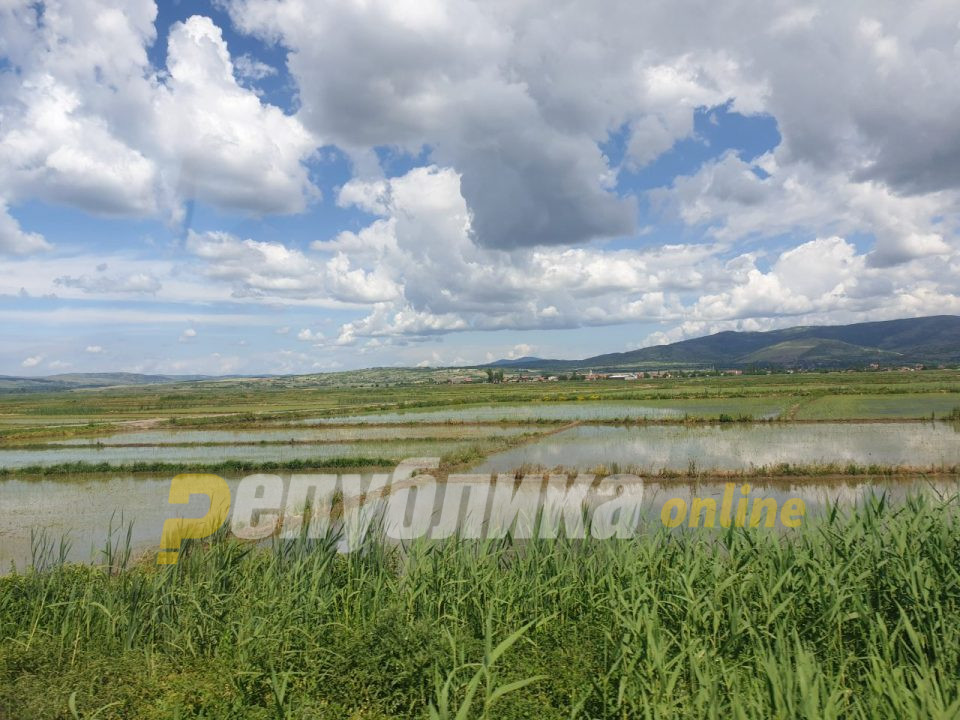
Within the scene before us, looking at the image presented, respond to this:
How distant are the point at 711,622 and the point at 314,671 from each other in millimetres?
3193

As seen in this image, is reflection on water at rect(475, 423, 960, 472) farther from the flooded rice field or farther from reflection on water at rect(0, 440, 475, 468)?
the flooded rice field

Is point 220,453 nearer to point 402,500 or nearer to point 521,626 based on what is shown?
point 402,500

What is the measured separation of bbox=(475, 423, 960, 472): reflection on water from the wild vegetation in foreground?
1284 cm

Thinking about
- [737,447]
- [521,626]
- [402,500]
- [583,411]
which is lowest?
[583,411]

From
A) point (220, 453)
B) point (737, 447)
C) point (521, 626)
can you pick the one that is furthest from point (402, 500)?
point (220, 453)

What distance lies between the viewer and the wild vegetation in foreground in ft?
12.9

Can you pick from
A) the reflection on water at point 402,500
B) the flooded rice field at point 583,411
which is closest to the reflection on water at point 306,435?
the flooded rice field at point 583,411

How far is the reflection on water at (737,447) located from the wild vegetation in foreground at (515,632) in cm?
1284

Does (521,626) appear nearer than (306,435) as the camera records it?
Yes

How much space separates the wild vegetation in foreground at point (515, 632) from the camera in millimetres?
3920

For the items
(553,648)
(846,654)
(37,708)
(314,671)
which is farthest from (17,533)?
(846,654)

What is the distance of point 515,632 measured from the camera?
13.7 feet

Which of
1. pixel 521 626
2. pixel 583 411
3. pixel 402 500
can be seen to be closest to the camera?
pixel 521 626

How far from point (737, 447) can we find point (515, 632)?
20.2 metres
